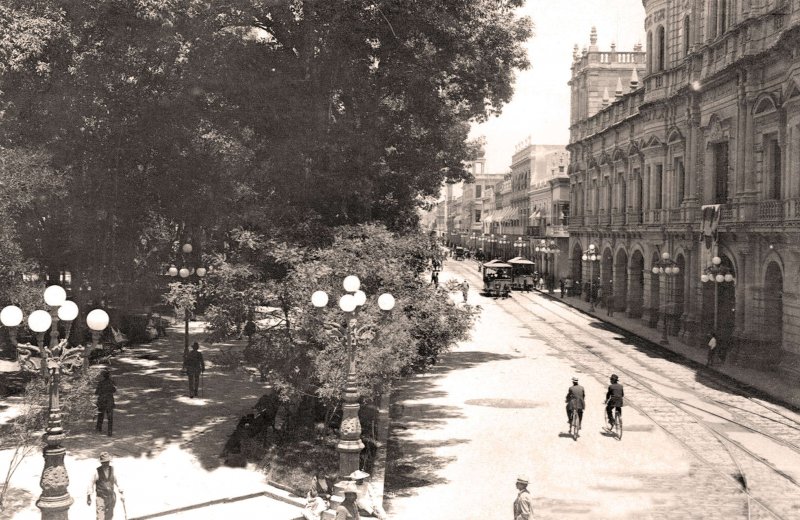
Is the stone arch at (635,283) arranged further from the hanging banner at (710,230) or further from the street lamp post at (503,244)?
the street lamp post at (503,244)

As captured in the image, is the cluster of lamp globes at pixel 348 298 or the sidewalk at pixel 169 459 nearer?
the cluster of lamp globes at pixel 348 298

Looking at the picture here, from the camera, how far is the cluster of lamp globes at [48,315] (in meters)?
11.7

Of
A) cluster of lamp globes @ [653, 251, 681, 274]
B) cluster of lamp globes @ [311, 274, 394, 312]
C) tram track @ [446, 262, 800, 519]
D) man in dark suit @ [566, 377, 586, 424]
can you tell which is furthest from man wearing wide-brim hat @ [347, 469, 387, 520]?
cluster of lamp globes @ [653, 251, 681, 274]

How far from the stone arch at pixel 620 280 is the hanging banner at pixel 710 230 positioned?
54.2ft

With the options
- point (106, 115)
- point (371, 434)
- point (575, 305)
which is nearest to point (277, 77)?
point (106, 115)

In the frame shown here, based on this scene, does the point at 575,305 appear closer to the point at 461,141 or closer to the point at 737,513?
the point at 461,141

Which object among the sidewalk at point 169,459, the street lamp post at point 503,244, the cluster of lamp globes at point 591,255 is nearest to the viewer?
the sidewalk at point 169,459

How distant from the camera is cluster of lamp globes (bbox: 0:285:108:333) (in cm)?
1174

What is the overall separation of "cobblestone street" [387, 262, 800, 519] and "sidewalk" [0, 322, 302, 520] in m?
2.93

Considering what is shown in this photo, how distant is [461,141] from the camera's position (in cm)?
3875

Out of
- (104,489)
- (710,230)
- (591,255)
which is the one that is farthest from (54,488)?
(591,255)

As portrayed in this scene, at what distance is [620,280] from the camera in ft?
176

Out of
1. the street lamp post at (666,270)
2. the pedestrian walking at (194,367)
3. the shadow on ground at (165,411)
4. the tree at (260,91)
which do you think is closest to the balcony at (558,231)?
the street lamp post at (666,270)

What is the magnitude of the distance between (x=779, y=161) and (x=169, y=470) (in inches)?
944
